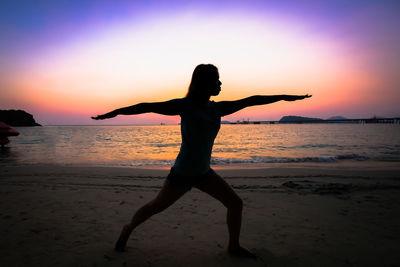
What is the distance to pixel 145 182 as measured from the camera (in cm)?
770

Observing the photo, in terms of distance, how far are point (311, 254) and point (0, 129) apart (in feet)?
86.7

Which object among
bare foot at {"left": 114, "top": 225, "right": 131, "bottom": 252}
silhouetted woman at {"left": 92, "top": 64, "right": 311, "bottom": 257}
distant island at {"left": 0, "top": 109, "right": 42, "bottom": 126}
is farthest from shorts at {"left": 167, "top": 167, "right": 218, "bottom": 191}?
distant island at {"left": 0, "top": 109, "right": 42, "bottom": 126}

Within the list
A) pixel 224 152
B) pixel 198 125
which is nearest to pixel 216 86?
pixel 198 125

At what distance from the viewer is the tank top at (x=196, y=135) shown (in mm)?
2305

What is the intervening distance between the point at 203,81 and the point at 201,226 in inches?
112

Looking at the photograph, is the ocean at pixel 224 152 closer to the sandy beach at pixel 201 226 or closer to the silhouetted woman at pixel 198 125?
the sandy beach at pixel 201 226

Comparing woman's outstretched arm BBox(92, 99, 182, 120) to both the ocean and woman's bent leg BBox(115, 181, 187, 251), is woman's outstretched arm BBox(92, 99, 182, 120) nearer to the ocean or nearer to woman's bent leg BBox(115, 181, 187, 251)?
woman's bent leg BBox(115, 181, 187, 251)

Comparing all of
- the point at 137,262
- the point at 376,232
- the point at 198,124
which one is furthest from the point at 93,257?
the point at 376,232

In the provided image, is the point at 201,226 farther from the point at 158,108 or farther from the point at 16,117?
the point at 16,117

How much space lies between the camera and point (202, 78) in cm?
233

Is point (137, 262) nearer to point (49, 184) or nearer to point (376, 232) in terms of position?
point (376, 232)

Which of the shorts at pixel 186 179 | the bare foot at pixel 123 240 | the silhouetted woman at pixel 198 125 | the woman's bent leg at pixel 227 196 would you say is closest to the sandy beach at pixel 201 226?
the bare foot at pixel 123 240

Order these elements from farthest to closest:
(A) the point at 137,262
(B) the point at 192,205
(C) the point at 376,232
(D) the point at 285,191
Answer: (D) the point at 285,191 → (B) the point at 192,205 → (C) the point at 376,232 → (A) the point at 137,262

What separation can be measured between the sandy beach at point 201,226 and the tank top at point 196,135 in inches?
55.9
